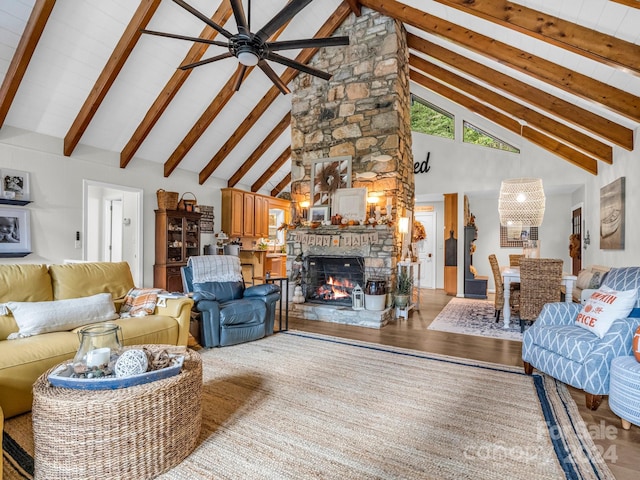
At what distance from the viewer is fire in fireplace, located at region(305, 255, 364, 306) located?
5.75 m

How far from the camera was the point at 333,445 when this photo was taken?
1995mm

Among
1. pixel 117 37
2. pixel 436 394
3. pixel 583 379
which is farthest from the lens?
pixel 117 37

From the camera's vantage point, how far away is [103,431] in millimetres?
1589

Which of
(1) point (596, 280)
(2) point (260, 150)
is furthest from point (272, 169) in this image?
(1) point (596, 280)

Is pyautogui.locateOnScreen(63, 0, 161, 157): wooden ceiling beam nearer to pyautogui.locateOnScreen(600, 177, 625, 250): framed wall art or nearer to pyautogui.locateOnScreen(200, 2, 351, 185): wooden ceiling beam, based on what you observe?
pyautogui.locateOnScreen(200, 2, 351, 185): wooden ceiling beam

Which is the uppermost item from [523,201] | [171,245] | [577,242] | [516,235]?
[523,201]

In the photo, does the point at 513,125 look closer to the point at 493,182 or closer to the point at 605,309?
the point at 493,182

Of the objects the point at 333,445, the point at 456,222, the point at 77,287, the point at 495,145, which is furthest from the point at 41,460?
the point at 495,145

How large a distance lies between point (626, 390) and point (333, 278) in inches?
166

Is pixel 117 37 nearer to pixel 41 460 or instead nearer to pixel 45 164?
pixel 45 164

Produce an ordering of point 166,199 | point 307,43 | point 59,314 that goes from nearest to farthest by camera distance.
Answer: point 59,314, point 307,43, point 166,199

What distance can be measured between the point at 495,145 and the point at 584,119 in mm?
3105

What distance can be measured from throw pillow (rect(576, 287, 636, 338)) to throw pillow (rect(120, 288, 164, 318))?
12.3ft

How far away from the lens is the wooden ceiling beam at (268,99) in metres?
5.88
